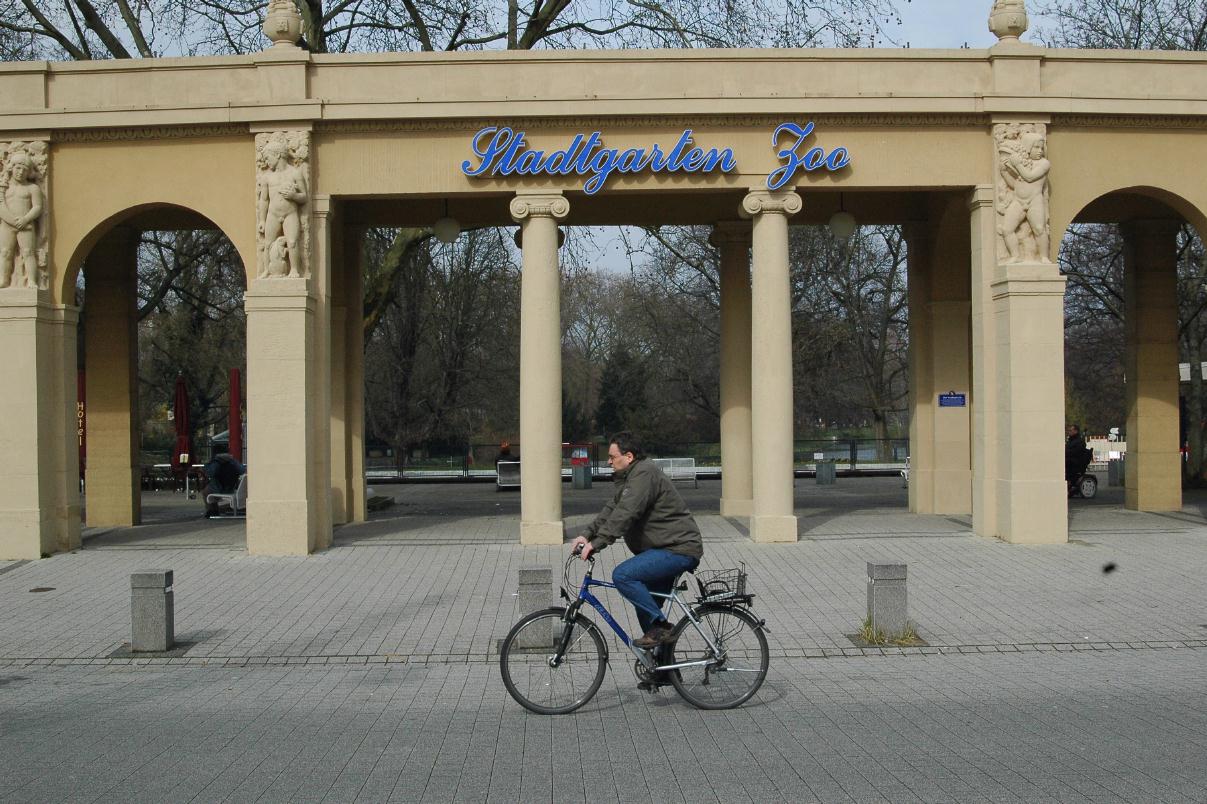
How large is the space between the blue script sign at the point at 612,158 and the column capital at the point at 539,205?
1.02 feet

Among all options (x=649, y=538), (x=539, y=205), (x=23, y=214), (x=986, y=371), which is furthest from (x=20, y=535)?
(x=986, y=371)

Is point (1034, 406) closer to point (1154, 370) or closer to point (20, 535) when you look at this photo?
point (1154, 370)

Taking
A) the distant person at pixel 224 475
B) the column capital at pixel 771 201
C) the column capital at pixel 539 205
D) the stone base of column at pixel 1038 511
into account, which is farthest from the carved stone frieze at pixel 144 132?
the stone base of column at pixel 1038 511

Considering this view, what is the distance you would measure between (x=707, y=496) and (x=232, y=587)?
49.8 feet

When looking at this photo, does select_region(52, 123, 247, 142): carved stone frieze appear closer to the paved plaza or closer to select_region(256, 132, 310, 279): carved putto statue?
select_region(256, 132, 310, 279): carved putto statue

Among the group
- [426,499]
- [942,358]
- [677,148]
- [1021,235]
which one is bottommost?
[426,499]

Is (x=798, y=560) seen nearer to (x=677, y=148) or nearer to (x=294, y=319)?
(x=677, y=148)

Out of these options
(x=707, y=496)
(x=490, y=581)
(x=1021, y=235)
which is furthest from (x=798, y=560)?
(x=707, y=496)

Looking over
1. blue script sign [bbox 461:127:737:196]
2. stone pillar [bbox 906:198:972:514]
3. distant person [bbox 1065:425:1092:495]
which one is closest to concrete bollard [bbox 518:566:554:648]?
blue script sign [bbox 461:127:737:196]

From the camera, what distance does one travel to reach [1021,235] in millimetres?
16641

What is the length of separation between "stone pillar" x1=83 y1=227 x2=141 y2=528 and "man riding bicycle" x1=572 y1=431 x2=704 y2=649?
573 inches

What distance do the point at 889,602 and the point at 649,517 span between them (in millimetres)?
3328

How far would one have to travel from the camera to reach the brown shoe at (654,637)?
804 centimetres

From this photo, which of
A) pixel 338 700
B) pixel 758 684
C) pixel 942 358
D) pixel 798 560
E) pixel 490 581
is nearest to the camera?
pixel 758 684
